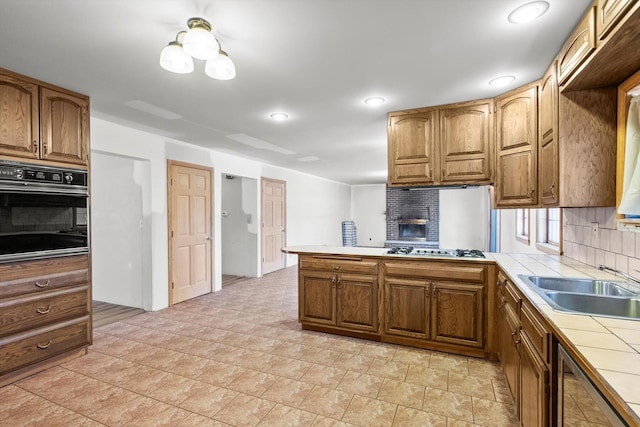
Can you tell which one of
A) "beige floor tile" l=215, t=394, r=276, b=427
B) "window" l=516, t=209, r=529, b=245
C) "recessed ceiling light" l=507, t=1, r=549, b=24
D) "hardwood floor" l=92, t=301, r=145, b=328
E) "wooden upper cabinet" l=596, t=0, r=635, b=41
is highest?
"recessed ceiling light" l=507, t=1, r=549, b=24

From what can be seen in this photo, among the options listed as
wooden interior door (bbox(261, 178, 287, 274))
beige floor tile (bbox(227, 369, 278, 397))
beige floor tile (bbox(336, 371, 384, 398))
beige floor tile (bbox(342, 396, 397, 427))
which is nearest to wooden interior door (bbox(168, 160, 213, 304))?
wooden interior door (bbox(261, 178, 287, 274))

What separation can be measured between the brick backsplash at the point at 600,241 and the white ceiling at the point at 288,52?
3.69ft

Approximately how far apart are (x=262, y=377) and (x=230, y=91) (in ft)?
7.58

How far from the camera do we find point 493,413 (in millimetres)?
1959

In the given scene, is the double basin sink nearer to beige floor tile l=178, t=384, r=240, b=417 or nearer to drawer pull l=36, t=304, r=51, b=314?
beige floor tile l=178, t=384, r=240, b=417

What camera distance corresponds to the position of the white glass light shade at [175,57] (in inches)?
66.6

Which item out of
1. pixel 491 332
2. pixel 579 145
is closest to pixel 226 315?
pixel 491 332

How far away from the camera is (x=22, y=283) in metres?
2.36

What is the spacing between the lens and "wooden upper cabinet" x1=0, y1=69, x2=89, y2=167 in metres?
2.29

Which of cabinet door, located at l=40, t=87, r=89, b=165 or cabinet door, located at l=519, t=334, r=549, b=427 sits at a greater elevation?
cabinet door, located at l=40, t=87, r=89, b=165

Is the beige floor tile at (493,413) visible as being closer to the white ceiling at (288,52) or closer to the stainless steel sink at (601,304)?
the stainless steel sink at (601,304)

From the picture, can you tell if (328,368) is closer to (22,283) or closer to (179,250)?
(22,283)

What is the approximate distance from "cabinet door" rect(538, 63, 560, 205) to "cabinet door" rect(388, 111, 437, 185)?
2.87 feet

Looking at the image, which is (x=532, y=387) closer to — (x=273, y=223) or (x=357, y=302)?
(x=357, y=302)
